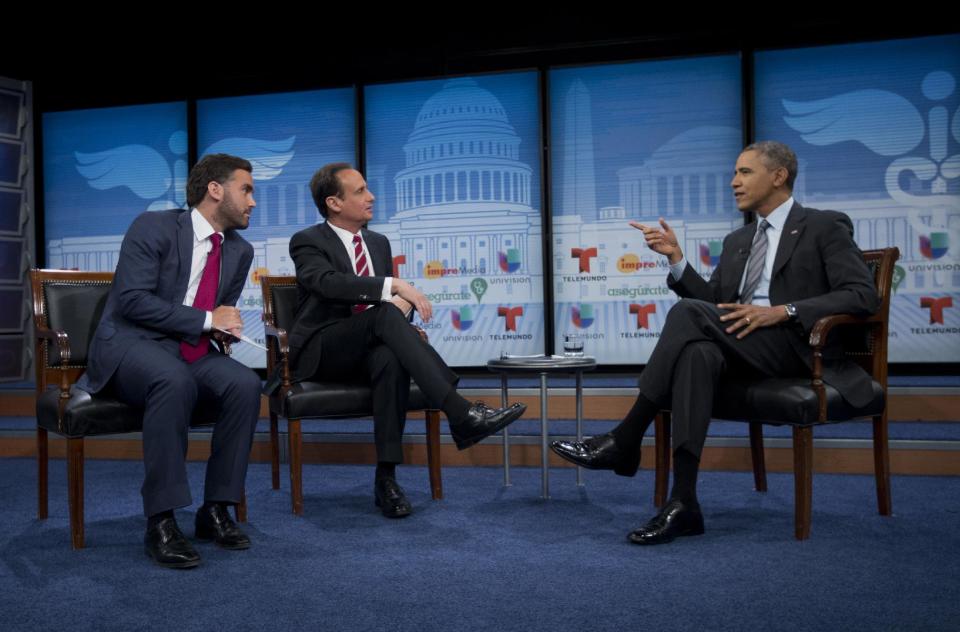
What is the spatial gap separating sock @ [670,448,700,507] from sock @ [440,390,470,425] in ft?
2.36

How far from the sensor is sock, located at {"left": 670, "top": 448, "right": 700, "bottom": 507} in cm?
255

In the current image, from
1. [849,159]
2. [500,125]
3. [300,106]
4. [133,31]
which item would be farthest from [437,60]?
[849,159]

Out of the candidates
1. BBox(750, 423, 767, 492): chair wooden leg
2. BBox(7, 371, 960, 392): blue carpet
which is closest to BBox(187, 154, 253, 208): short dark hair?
BBox(750, 423, 767, 492): chair wooden leg

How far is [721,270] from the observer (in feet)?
10.4

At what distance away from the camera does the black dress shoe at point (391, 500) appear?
294cm

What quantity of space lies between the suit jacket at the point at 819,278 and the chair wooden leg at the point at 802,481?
0.69 feet

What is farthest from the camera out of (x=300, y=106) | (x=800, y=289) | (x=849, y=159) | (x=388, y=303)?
(x=300, y=106)

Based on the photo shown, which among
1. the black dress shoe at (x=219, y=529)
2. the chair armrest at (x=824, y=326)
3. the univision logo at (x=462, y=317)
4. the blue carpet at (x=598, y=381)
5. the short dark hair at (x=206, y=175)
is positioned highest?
the short dark hair at (x=206, y=175)

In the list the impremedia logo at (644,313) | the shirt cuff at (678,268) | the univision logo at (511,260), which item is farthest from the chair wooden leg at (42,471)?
the impremedia logo at (644,313)

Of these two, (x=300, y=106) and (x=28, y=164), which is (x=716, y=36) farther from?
(x=28, y=164)

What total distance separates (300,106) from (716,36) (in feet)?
10.1

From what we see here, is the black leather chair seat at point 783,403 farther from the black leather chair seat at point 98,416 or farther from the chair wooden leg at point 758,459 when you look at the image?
the black leather chair seat at point 98,416

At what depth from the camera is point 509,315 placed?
603cm

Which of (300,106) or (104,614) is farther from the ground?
(300,106)
